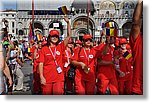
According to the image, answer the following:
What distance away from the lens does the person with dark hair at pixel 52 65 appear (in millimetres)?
3633

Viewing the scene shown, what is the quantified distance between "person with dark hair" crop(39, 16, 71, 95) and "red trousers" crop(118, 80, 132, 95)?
652mm

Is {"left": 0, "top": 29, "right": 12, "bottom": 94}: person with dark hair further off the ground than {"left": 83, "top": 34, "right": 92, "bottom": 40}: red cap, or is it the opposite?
{"left": 83, "top": 34, "right": 92, "bottom": 40}: red cap

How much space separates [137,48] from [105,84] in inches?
21.4

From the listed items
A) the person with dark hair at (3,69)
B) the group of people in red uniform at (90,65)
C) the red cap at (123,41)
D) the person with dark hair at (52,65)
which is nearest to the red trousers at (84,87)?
the group of people in red uniform at (90,65)

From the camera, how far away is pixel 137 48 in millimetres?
3598

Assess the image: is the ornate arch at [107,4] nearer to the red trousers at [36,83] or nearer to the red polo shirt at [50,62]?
the red polo shirt at [50,62]

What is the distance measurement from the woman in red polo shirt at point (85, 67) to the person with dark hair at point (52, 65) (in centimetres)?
22

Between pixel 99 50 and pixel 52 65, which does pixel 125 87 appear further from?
pixel 52 65

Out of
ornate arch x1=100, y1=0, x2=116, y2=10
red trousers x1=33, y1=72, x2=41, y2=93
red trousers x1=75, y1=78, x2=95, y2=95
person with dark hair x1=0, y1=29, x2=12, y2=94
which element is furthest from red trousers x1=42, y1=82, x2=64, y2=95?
ornate arch x1=100, y1=0, x2=116, y2=10

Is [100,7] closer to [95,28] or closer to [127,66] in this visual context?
[95,28]

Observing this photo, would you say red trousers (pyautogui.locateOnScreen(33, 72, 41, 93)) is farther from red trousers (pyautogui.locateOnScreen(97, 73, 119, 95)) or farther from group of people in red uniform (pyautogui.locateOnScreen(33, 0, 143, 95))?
red trousers (pyautogui.locateOnScreen(97, 73, 119, 95))

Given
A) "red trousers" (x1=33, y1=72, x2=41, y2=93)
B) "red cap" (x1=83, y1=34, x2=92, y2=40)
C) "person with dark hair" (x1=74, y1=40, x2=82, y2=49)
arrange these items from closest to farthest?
"red cap" (x1=83, y1=34, x2=92, y2=40) < "red trousers" (x1=33, y1=72, x2=41, y2=93) < "person with dark hair" (x1=74, y1=40, x2=82, y2=49)

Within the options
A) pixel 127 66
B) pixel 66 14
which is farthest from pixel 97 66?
pixel 66 14

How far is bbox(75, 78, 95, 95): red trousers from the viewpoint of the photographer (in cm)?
380
